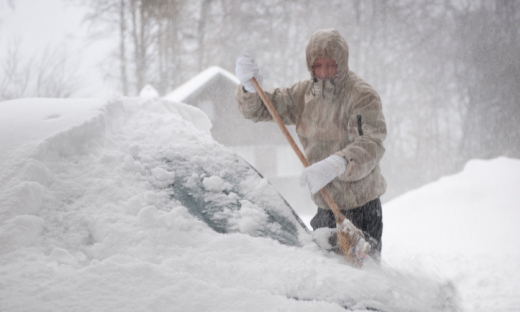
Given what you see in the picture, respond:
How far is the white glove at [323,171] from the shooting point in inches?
78.4

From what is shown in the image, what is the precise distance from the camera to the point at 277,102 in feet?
8.18

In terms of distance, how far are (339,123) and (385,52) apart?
20351 millimetres

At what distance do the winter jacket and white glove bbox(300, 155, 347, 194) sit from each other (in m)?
0.06

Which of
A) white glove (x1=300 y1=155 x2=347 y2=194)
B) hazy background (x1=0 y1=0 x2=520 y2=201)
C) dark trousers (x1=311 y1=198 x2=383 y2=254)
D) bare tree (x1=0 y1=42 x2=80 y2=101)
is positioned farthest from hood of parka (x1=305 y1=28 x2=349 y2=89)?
hazy background (x1=0 y1=0 x2=520 y2=201)

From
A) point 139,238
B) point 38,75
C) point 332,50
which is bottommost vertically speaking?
point 38,75

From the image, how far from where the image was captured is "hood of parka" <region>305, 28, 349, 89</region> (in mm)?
2279

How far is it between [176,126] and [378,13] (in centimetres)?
2168

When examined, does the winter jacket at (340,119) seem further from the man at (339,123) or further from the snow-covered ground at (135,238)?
the snow-covered ground at (135,238)

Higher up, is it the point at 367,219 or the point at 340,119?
the point at 340,119

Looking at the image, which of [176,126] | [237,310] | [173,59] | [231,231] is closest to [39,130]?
[176,126]

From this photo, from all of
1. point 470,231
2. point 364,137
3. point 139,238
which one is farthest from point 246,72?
point 470,231

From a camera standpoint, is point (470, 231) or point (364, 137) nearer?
point (364, 137)

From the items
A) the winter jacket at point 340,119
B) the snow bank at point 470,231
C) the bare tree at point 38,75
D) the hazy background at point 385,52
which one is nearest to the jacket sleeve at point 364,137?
the winter jacket at point 340,119

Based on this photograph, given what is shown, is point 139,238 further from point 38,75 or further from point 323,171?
point 38,75
